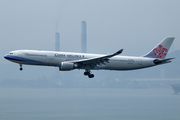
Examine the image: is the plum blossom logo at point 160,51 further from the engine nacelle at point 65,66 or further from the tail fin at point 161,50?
the engine nacelle at point 65,66

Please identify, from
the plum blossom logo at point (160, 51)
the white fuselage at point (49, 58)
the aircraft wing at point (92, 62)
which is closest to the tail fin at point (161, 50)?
the plum blossom logo at point (160, 51)

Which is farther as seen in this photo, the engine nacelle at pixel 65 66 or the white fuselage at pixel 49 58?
the white fuselage at pixel 49 58

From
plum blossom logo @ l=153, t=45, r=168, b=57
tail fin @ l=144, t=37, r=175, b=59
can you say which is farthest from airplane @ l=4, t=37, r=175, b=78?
plum blossom logo @ l=153, t=45, r=168, b=57

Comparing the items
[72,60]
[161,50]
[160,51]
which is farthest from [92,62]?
[161,50]

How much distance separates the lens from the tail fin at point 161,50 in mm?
58344

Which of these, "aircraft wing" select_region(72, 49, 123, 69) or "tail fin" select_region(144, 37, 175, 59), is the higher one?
"tail fin" select_region(144, 37, 175, 59)

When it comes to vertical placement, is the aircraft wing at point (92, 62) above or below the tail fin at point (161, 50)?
below

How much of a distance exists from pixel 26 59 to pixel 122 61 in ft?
58.8

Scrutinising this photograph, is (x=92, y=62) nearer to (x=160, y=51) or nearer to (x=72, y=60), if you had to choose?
(x=72, y=60)

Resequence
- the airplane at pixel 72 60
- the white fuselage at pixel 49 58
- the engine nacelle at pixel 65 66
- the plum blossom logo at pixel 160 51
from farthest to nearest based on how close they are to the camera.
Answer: the plum blossom logo at pixel 160 51 → the white fuselage at pixel 49 58 → the airplane at pixel 72 60 → the engine nacelle at pixel 65 66

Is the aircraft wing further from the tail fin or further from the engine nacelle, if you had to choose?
the tail fin

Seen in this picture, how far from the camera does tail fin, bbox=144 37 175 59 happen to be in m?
58.3

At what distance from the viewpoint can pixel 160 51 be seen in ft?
194

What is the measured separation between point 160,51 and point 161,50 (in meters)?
0.43
